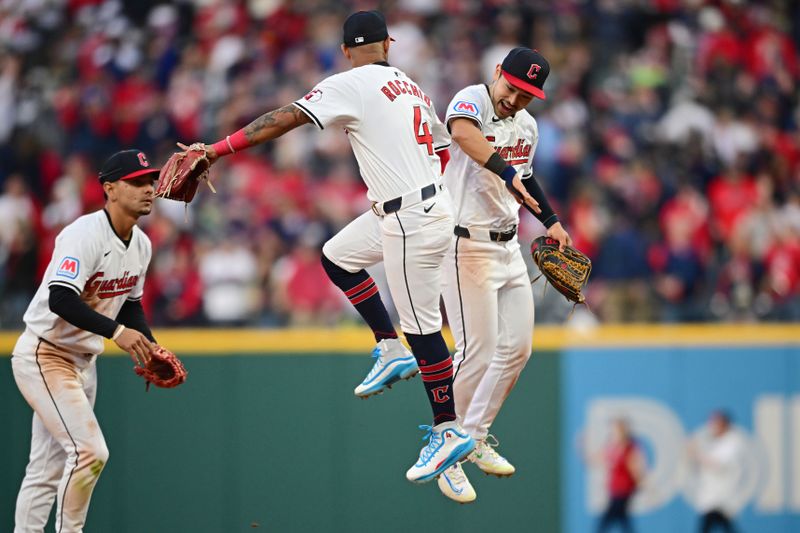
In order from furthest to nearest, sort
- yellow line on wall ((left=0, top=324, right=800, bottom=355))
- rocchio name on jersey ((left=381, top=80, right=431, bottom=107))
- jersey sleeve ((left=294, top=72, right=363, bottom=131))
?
yellow line on wall ((left=0, top=324, right=800, bottom=355)) < rocchio name on jersey ((left=381, top=80, right=431, bottom=107)) < jersey sleeve ((left=294, top=72, right=363, bottom=131))

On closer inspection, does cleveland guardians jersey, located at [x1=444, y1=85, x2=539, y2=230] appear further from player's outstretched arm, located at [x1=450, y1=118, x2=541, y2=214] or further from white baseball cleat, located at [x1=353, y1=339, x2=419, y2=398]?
white baseball cleat, located at [x1=353, y1=339, x2=419, y2=398]

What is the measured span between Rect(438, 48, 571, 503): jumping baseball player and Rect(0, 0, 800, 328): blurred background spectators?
3.30m

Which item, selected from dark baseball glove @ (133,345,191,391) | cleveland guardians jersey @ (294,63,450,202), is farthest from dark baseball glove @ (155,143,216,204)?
dark baseball glove @ (133,345,191,391)

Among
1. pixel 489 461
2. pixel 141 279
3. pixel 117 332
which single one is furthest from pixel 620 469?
pixel 117 332

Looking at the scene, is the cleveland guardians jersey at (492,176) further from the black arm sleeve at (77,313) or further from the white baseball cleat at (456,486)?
the black arm sleeve at (77,313)

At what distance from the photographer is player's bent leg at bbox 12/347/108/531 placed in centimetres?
668

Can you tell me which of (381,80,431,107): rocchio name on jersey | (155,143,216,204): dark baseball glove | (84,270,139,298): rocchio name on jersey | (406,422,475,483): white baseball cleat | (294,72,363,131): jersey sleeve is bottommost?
(406,422,475,483): white baseball cleat

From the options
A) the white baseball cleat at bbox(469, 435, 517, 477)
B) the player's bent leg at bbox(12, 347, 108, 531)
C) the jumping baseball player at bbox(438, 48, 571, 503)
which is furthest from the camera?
the white baseball cleat at bbox(469, 435, 517, 477)

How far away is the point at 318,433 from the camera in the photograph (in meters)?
9.09

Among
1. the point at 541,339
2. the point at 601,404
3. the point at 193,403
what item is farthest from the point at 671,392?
the point at 193,403

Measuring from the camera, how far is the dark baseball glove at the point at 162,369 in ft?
21.8

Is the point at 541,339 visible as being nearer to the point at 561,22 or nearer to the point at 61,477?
the point at 61,477

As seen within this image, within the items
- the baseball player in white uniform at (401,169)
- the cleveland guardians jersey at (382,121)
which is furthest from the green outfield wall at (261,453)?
the cleveland guardians jersey at (382,121)

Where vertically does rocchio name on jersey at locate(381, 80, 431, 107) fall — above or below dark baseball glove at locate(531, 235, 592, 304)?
above
